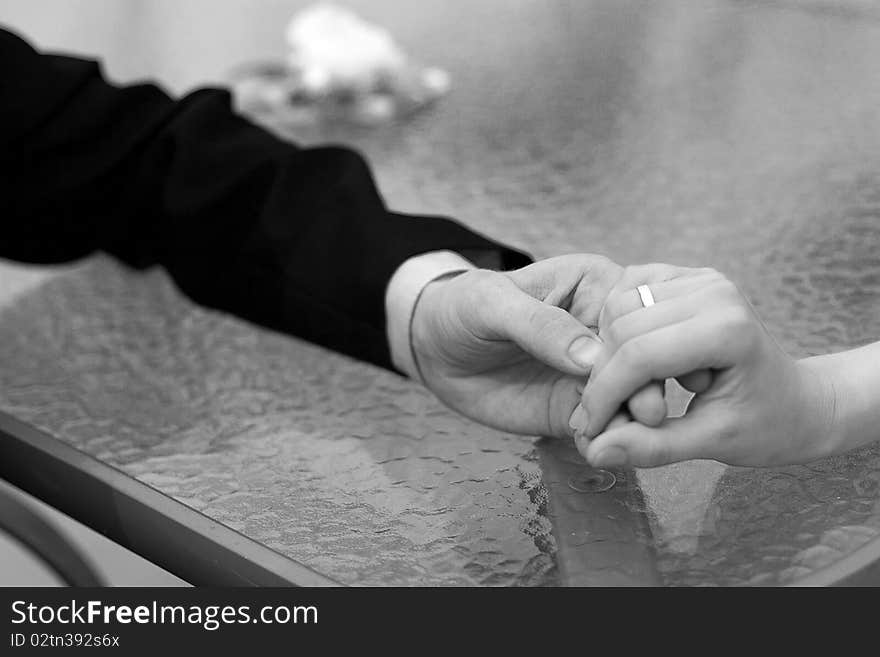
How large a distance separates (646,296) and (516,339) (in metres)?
0.07

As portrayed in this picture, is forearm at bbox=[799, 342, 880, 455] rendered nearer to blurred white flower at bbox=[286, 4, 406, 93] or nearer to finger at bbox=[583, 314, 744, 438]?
finger at bbox=[583, 314, 744, 438]

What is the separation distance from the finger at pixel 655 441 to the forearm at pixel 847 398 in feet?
0.22

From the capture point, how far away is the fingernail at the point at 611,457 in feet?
1.46

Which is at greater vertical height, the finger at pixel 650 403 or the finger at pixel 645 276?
the finger at pixel 645 276

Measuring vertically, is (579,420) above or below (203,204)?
below

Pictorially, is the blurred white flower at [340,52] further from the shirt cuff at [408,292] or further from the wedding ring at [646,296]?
the wedding ring at [646,296]

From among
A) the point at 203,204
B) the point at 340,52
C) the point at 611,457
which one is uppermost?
the point at 340,52

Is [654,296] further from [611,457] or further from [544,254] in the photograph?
[544,254]

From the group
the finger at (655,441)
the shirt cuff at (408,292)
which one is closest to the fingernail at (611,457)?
the finger at (655,441)

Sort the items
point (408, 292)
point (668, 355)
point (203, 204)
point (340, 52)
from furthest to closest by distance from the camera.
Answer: point (340, 52) → point (203, 204) → point (408, 292) → point (668, 355)

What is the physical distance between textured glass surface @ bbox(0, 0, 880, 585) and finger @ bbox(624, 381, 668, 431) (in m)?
0.07

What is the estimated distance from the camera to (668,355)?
42cm

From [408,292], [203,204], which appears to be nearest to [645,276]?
[408,292]
